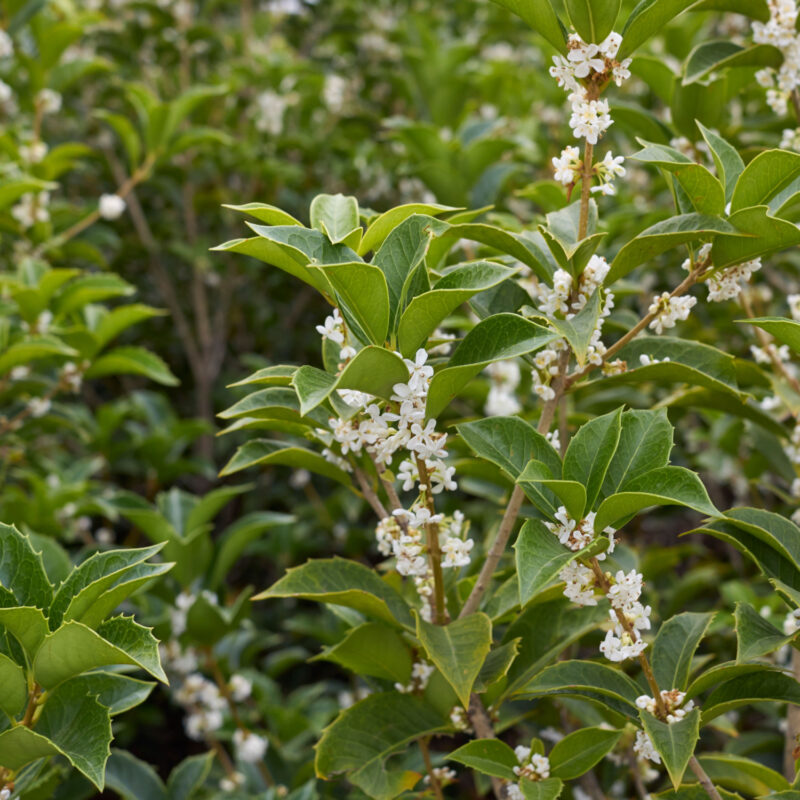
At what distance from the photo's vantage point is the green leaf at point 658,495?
3.13ft

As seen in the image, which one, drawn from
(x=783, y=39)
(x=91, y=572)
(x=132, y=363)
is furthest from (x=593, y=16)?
(x=132, y=363)

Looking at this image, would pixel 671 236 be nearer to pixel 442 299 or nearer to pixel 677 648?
pixel 442 299

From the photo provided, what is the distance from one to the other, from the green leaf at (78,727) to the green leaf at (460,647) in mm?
430

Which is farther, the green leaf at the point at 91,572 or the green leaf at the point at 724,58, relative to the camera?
the green leaf at the point at 724,58

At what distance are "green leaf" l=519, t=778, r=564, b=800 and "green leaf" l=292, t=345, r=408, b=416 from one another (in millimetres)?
570

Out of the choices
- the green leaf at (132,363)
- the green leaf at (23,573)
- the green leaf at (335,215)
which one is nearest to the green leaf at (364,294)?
the green leaf at (335,215)

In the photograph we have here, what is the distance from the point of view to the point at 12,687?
1.06m

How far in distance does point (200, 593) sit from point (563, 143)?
7.07 feet

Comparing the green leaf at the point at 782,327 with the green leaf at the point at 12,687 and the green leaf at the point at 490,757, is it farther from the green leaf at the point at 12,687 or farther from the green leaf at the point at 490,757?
the green leaf at the point at 12,687

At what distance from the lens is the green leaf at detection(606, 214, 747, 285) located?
1.08m

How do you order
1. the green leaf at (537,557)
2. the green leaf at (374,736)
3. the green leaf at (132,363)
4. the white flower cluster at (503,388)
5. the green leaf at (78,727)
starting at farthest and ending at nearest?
the green leaf at (132,363), the white flower cluster at (503,388), the green leaf at (374,736), the green leaf at (78,727), the green leaf at (537,557)

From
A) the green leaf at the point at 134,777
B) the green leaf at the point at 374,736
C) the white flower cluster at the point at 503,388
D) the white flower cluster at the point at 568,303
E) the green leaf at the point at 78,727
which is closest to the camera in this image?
the green leaf at the point at 78,727

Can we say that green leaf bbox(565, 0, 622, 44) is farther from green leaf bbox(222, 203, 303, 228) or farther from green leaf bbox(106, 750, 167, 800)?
green leaf bbox(106, 750, 167, 800)

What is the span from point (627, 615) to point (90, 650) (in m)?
0.67
